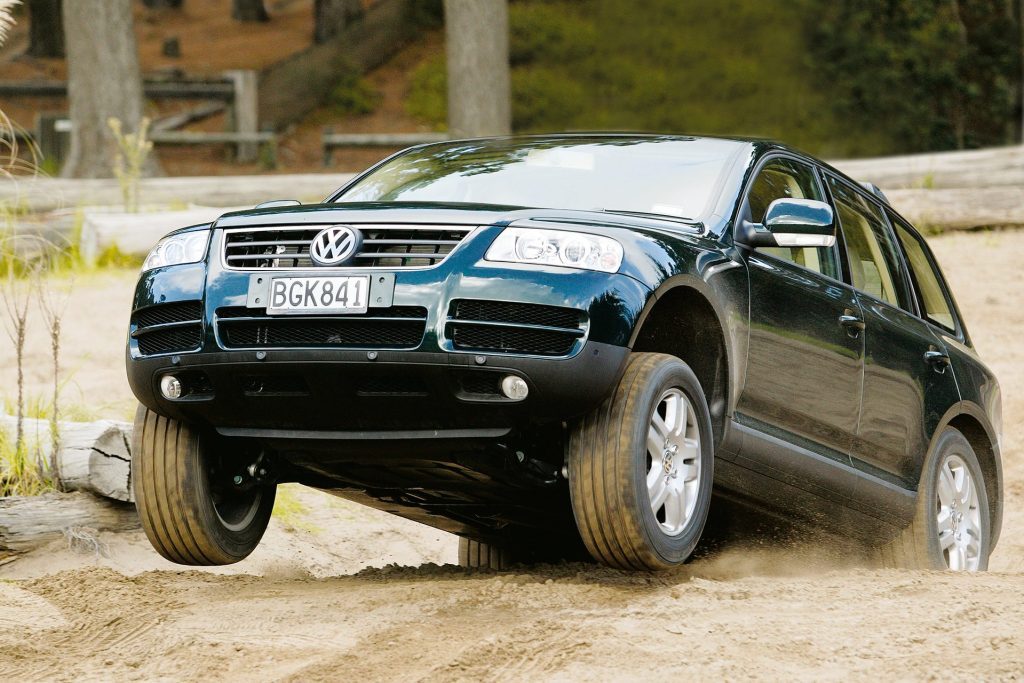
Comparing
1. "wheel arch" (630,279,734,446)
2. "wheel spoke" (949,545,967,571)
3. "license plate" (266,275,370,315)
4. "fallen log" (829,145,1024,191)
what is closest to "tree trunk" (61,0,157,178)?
"fallen log" (829,145,1024,191)

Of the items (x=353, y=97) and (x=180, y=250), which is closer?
(x=180, y=250)

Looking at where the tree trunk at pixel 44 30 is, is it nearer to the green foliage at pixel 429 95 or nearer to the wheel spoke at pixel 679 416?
the green foliage at pixel 429 95

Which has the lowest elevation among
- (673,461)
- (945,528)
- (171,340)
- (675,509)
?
(945,528)

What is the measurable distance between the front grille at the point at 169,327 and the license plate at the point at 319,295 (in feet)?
0.95

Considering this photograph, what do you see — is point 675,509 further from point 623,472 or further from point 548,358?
point 548,358

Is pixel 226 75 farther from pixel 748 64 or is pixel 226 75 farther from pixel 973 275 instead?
pixel 973 275

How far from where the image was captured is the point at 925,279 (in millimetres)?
6742

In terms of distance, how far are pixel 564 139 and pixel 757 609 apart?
2.21 meters

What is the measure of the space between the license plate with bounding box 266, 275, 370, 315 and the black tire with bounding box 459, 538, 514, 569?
2.38 meters

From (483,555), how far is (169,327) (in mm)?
2570

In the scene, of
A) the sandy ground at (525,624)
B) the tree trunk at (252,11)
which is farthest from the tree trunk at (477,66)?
the tree trunk at (252,11)

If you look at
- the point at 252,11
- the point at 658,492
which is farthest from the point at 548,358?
the point at 252,11

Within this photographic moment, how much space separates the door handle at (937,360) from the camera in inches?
245

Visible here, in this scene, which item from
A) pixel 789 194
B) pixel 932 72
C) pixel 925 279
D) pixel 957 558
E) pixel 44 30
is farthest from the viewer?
pixel 44 30
